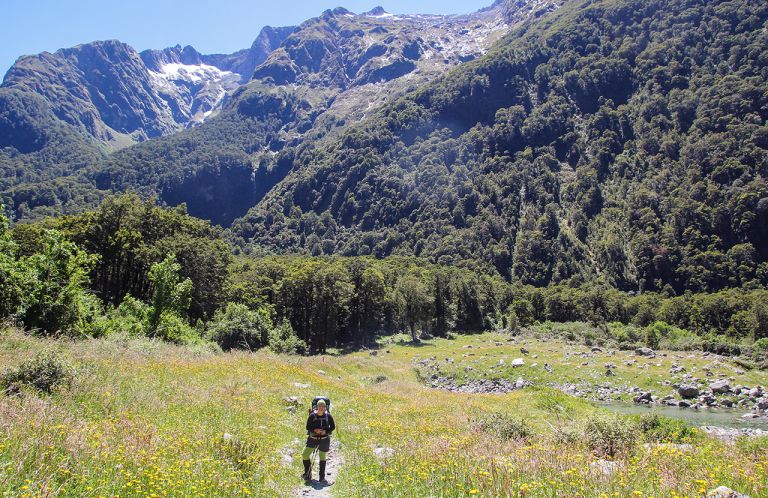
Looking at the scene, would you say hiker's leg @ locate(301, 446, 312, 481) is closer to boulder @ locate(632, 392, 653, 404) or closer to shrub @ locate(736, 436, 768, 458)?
shrub @ locate(736, 436, 768, 458)

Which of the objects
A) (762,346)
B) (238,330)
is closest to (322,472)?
(238,330)

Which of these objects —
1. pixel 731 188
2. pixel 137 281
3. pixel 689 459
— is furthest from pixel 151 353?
pixel 731 188

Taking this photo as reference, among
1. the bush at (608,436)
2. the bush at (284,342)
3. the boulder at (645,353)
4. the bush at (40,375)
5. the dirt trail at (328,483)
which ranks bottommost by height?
the boulder at (645,353)

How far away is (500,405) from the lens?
25344 millimetres

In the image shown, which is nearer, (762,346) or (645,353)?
(645,353)

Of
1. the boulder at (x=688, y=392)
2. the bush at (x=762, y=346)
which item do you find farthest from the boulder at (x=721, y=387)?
the bush at (x=762, y=346)

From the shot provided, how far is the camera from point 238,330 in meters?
46.5

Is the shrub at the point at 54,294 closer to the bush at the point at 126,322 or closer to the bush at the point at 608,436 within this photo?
the bush at the point at 126,322

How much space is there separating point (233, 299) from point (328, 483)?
221ft

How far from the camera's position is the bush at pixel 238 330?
45.0 metres

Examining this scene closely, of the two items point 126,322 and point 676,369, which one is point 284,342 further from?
point 676,369

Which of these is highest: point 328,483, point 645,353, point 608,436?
point 608,436

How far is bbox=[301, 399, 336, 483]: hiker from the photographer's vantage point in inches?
478

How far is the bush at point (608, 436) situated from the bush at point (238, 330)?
33.8m
